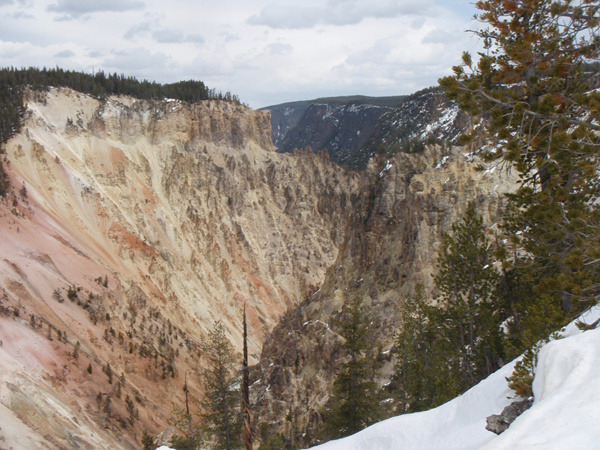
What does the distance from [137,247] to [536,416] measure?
48260 mm

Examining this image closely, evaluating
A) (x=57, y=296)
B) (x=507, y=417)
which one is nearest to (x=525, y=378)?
(x=507, y=417)

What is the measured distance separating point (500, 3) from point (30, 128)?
1983 inches

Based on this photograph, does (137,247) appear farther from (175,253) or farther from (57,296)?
(57,296)

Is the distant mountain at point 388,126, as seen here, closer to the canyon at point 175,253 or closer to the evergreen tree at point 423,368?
the canyon at point 175,253

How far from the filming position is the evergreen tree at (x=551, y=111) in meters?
8.95

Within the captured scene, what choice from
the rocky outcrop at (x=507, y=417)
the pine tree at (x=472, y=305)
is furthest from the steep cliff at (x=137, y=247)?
the rocky outcrop at (x=507, y=417)

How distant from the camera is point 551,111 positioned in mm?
9125

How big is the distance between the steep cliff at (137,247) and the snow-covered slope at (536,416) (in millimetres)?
16526

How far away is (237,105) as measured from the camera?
71.7m

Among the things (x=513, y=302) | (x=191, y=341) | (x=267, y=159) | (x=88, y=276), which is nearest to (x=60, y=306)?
A: (x=88, y=276)

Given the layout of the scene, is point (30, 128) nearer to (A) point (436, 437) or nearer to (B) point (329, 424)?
(B) point (329, 424)

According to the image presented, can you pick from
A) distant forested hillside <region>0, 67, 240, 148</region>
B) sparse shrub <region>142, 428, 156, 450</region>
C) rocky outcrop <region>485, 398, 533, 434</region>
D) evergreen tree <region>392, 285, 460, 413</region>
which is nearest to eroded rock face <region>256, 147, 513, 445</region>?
evergreen tree <region>392, 285, 460, 413</region>

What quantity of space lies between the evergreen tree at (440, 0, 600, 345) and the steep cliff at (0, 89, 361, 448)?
1973 centimetres

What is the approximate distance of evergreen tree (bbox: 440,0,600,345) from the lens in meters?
8.95
